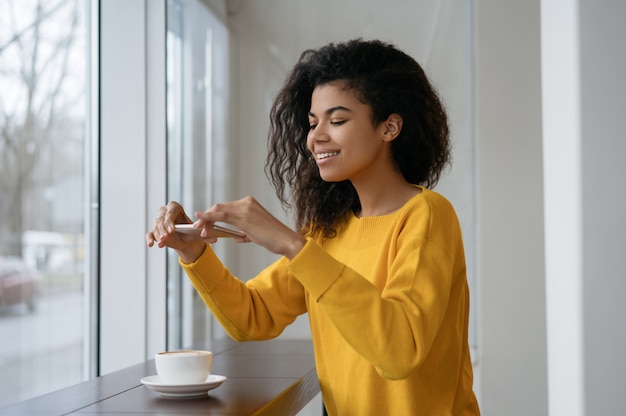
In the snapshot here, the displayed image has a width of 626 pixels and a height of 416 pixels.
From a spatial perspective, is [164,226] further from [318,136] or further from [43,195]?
[43,195]

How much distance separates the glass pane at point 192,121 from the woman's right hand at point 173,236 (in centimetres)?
171

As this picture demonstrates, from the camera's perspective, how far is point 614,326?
195cm

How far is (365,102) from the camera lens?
169 cm

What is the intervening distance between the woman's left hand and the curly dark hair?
15.8 inches

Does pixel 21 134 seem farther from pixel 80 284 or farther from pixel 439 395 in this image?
→ pixel 439 395

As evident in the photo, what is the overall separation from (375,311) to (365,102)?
0.51 m

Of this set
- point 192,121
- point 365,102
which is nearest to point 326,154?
point 365,102

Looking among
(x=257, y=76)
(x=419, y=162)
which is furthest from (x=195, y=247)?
(x=257, y=76)

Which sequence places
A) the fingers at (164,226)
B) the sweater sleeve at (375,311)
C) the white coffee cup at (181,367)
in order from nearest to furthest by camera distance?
the sweater sleeve at (375,311) → the white coffee cup at (181,367) → the fingers at (164,226)

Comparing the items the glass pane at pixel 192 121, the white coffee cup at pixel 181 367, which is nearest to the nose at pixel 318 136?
the white coffee cup at pixel 181 367

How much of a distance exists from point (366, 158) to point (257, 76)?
201 cm

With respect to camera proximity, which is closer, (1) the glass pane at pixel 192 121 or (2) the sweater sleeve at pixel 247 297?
(2) the sweater sleeve at pixel 247 297

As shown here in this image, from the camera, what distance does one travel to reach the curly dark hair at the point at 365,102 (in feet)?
5.64

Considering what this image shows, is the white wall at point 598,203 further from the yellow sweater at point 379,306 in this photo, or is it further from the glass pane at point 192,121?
the glass pane at point 192,121
